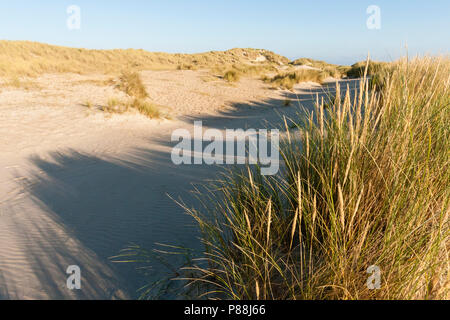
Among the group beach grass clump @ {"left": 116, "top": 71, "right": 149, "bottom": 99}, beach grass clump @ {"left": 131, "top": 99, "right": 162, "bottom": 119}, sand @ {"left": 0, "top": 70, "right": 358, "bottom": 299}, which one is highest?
beach grass clump @ {"left": 116, "top": 71, "right": 149, "bottom": 99}

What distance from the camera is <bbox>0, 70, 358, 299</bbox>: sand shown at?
237 cm

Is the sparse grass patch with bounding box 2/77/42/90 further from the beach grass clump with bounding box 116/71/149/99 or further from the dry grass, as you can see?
the beach grass clump with bounding box 116/71/149/99

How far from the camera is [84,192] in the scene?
4121mm

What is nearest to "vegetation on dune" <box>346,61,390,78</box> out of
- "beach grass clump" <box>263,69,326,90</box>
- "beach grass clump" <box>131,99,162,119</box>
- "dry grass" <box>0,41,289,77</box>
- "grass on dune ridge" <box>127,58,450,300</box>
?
"grass on dune ridge" <box>127,58,450,300</box>

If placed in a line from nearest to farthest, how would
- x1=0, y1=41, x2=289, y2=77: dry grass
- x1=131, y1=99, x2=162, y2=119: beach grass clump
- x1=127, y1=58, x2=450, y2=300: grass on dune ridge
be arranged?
x1=127, y1=58, x2=450, y2=300: grass on dune ridge
x1=131, y1=99, x2=162, y2=119: beach grass clump
x1=0, y1=41, x2=289, y2=77: dry grass

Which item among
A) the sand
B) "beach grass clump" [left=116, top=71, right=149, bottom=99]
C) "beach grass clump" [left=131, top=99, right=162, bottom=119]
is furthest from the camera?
"beach grass clump" [left=116, top=71, right=149, bottom=99]

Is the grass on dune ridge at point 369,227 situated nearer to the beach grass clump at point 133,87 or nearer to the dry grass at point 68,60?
the beach grass clump at point 133,87

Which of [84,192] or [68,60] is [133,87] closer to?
[84,192]

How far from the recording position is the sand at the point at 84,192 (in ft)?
7.76

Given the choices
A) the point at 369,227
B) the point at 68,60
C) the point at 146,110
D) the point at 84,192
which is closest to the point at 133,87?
the point at 146,110

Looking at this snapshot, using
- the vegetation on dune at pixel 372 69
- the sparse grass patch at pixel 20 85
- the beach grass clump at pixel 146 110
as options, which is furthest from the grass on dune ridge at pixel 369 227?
the sparse grass patch at pixel 20 85
